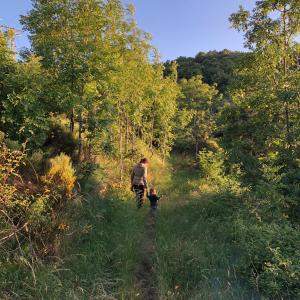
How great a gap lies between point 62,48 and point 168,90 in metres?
11.1

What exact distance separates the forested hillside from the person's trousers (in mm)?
401

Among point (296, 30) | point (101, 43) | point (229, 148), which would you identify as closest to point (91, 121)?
point (101, 43)

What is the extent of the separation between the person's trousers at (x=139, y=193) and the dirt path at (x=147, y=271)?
6.47 feet

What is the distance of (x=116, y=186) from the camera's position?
11.7 meters

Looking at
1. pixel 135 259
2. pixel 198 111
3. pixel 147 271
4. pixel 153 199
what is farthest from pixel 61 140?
pixel 198 111

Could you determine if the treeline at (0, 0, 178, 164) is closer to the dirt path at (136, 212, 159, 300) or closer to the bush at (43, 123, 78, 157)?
the bush at (43, 123, 78, 157)

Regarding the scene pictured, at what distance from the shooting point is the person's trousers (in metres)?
10.5

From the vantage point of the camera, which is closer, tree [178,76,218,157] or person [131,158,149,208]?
person [131,158,149,208]

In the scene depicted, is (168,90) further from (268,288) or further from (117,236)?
(268,288)

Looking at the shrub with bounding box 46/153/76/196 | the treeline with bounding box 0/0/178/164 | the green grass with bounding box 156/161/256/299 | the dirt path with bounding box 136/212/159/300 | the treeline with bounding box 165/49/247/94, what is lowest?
the dirt path with bounding box 136/212/159/300

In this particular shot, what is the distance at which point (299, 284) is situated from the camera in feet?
17.0

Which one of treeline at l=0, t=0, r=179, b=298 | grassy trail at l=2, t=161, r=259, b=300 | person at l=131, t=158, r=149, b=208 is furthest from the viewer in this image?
person at l=131, t=158, r=149, b=208

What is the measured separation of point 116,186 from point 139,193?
4.58 feet

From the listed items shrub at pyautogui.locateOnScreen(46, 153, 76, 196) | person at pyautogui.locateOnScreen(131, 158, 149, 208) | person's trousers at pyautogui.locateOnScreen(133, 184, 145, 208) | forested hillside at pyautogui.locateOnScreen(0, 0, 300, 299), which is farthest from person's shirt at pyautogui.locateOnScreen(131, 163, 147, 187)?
shrub at pyautogui.locateOnScreen(46, 153, 76, 196)
